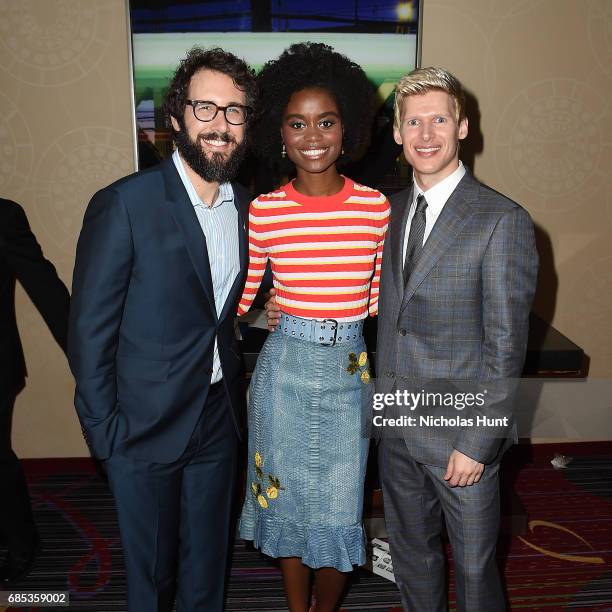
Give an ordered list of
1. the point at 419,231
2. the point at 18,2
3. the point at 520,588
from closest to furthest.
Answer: the point at 419,231
the point at 520,588
the point at 18,2

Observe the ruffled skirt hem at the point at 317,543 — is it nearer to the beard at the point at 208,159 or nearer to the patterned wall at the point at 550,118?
the beard at the point at 208,159

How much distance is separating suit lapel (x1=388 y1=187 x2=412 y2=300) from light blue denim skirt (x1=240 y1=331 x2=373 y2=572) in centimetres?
27

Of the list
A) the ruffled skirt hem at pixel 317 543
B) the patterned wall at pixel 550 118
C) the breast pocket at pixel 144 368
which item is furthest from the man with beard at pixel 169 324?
the patterned wall at pixel 550 118

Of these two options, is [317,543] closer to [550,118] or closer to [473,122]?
[473,122]

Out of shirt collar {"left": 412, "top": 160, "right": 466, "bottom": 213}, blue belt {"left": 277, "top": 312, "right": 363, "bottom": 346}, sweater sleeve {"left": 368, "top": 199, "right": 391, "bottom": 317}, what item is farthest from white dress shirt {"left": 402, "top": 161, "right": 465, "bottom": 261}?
blue belt {"left": 277, "top": 312, "right": 363, "bottom": 346}

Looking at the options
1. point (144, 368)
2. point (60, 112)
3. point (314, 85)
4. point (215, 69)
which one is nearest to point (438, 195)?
point (314, 85)

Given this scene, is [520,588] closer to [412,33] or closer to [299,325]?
[299,325]

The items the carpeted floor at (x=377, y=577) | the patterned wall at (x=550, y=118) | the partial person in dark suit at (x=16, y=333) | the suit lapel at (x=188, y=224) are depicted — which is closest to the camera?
the suit lapel at (x=188, y=224)

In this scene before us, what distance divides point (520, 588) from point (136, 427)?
1.69 meters

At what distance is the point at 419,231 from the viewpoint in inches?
73.2

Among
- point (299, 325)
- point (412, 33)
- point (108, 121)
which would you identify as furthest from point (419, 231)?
point (108, 121)

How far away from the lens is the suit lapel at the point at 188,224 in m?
1.80

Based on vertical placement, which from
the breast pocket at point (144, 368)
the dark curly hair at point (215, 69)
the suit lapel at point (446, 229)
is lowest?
the breast pocket at point (144, 368)

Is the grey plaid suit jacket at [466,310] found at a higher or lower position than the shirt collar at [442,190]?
lower
